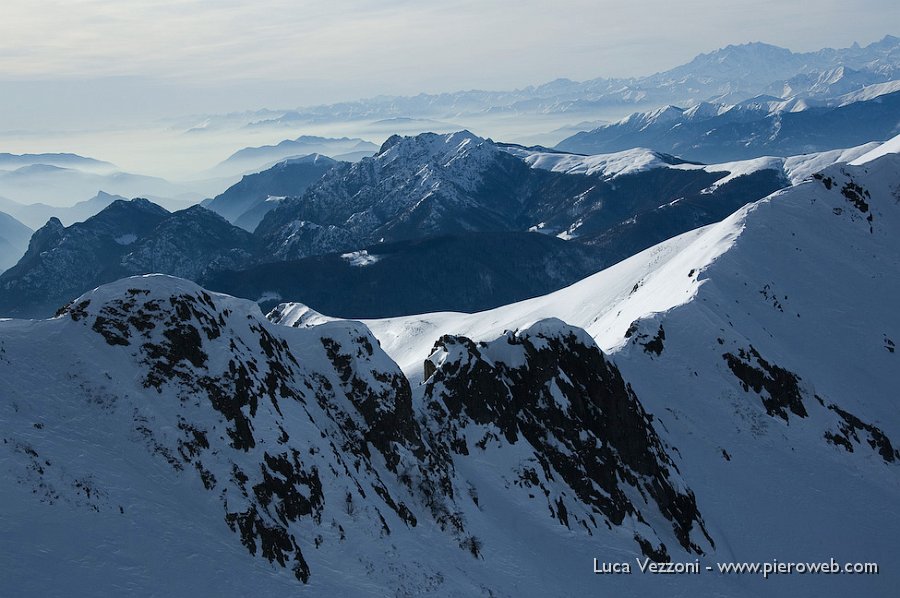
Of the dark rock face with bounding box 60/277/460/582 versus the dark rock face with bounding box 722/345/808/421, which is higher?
the dark rock face with bounding box 60/277/460/582

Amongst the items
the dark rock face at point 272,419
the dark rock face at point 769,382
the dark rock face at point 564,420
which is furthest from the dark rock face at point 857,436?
the dark rock face at point 272,419

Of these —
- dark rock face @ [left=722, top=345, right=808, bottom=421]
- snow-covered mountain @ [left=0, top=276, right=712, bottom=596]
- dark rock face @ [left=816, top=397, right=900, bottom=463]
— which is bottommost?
dark rock face @ [left=816, top=397, right=900, bottom=463]

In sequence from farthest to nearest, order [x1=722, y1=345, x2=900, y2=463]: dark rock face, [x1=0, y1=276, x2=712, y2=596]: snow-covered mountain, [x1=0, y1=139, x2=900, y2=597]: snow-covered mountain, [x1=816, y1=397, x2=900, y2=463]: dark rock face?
[x1=722, y1=345, x2=900, y2=463]: dark rock face < [x1=816, y1=397, x2=900, y2=463]: dark rock face < [x1=0, y1=139, x2=900, y2=597]: snow-covered mountain < [x1=0, y1=276, x2=712, y2=596]: snow-covered mountain

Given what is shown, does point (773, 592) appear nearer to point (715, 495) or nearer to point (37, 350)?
point (715, 495)

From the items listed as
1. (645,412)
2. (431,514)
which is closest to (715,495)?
(645,412)

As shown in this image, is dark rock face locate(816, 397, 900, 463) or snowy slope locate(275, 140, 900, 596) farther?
dark rock face locate(816, 397, 900, 463)

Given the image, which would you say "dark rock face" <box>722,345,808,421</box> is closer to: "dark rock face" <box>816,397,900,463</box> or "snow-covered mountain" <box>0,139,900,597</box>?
"snow-covered mountain" <box>0,139,900,597</box>

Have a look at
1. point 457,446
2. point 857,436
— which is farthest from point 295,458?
point 857,436

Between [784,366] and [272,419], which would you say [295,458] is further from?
[784,366]

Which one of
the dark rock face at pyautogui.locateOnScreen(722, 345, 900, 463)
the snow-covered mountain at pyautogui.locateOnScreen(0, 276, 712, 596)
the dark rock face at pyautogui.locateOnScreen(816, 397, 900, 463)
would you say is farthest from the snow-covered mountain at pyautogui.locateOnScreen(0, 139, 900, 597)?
the dark rock face at pyautogui.locateOnScreen(816, 397, 900, 463)
